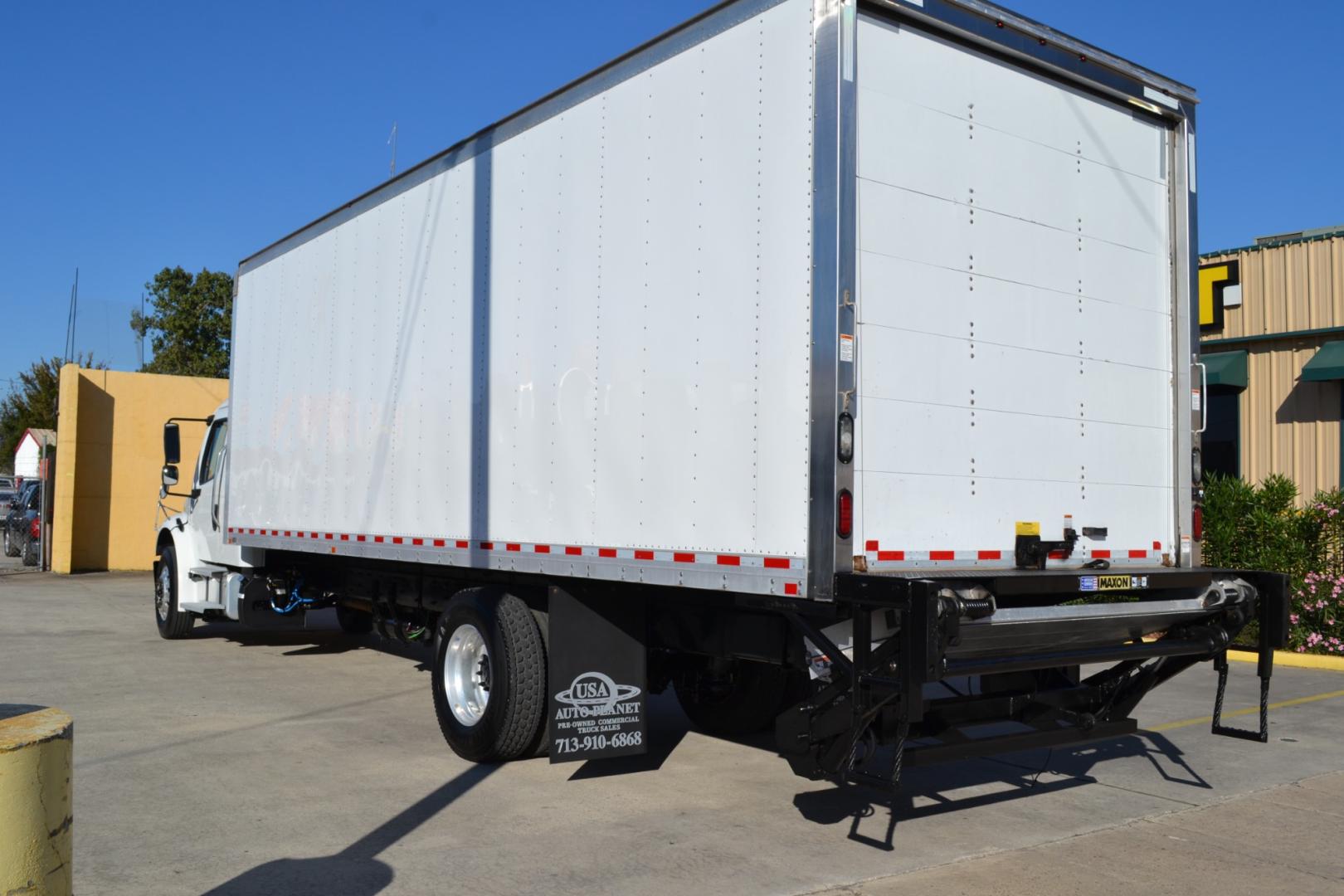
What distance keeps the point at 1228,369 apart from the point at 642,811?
11.6 metres

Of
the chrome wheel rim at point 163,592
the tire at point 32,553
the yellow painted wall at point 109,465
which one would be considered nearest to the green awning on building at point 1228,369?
the chrome wheel rim at point 163,592

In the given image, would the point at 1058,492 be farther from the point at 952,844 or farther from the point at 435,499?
the point at 435,499

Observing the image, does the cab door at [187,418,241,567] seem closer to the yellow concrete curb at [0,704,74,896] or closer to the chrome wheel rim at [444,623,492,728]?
the chrome wheel rim at [444,623,492,728]

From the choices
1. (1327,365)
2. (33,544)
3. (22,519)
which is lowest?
(33,544)

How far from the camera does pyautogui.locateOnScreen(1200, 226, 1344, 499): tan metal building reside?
14.6 meters

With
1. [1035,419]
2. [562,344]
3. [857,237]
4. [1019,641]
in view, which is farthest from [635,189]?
[1019,641]

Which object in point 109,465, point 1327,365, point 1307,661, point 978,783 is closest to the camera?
point 978,783

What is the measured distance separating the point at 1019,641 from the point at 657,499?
1815 mm

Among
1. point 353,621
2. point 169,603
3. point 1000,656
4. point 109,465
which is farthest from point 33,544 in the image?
point 1000,656

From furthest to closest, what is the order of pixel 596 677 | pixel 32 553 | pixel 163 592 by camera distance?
1. pixel 32 553
2. pixel 163 592
3. pixel 596 677

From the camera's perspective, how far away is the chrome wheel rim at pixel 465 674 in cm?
749

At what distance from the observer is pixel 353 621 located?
13797mm

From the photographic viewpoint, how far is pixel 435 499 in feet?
26.4

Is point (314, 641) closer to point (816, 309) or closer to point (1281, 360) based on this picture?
point (816, 309)
